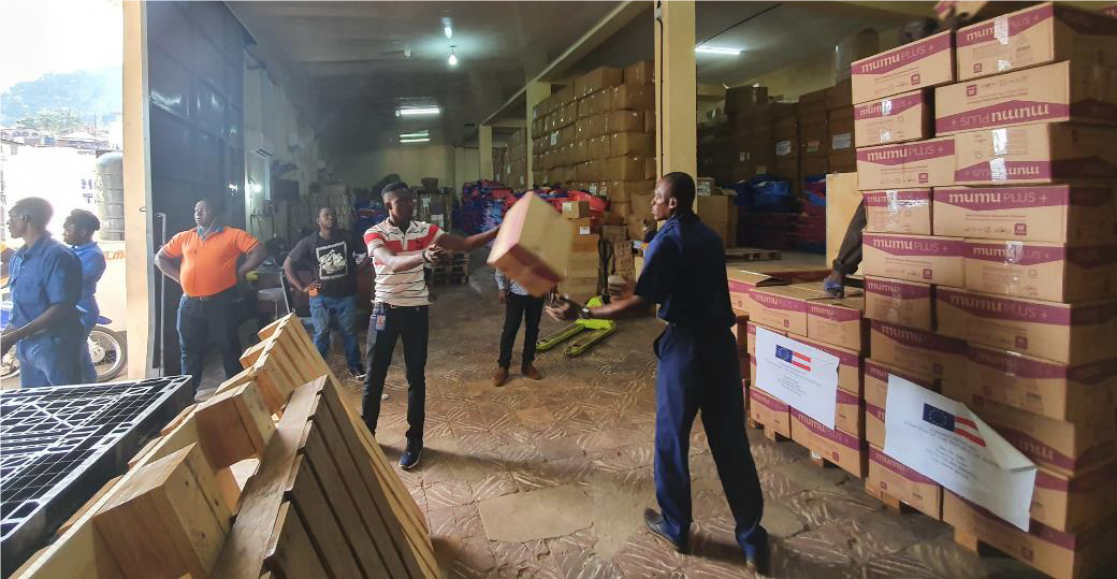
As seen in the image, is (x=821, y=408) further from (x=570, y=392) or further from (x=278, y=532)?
(x=278, y=532)

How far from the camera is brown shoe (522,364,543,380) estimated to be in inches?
196

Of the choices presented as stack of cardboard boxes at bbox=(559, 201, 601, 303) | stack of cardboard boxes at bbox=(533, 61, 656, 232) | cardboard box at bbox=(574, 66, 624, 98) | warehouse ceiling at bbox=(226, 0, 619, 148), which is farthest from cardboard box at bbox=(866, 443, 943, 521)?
warehouse ceiling at bbox=(226, 0, 619, 148)

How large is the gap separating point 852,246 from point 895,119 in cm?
78

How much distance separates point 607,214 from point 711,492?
5.21m

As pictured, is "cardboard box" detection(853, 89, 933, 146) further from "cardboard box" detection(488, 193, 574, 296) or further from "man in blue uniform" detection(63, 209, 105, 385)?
"man in blue uniform" detection(63, 209, 105, 385)

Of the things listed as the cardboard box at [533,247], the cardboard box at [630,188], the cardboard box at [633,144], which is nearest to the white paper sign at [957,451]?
the cardboard box at [533,247]

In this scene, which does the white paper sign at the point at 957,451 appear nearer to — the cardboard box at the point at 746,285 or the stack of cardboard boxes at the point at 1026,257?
the stack of cardboard boxes at the point at 1026,257

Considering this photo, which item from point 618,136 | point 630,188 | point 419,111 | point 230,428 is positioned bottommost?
point 230,428

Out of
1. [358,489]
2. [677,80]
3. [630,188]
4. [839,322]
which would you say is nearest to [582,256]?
[630,188]

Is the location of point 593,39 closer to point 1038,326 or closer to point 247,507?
point 1038,326

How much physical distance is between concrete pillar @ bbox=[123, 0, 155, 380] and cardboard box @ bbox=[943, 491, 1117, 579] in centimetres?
563

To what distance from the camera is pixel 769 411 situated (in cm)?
351

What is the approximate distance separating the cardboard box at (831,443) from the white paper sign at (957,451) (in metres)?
0.21

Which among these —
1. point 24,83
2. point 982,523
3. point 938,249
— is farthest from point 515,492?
point 24,83
